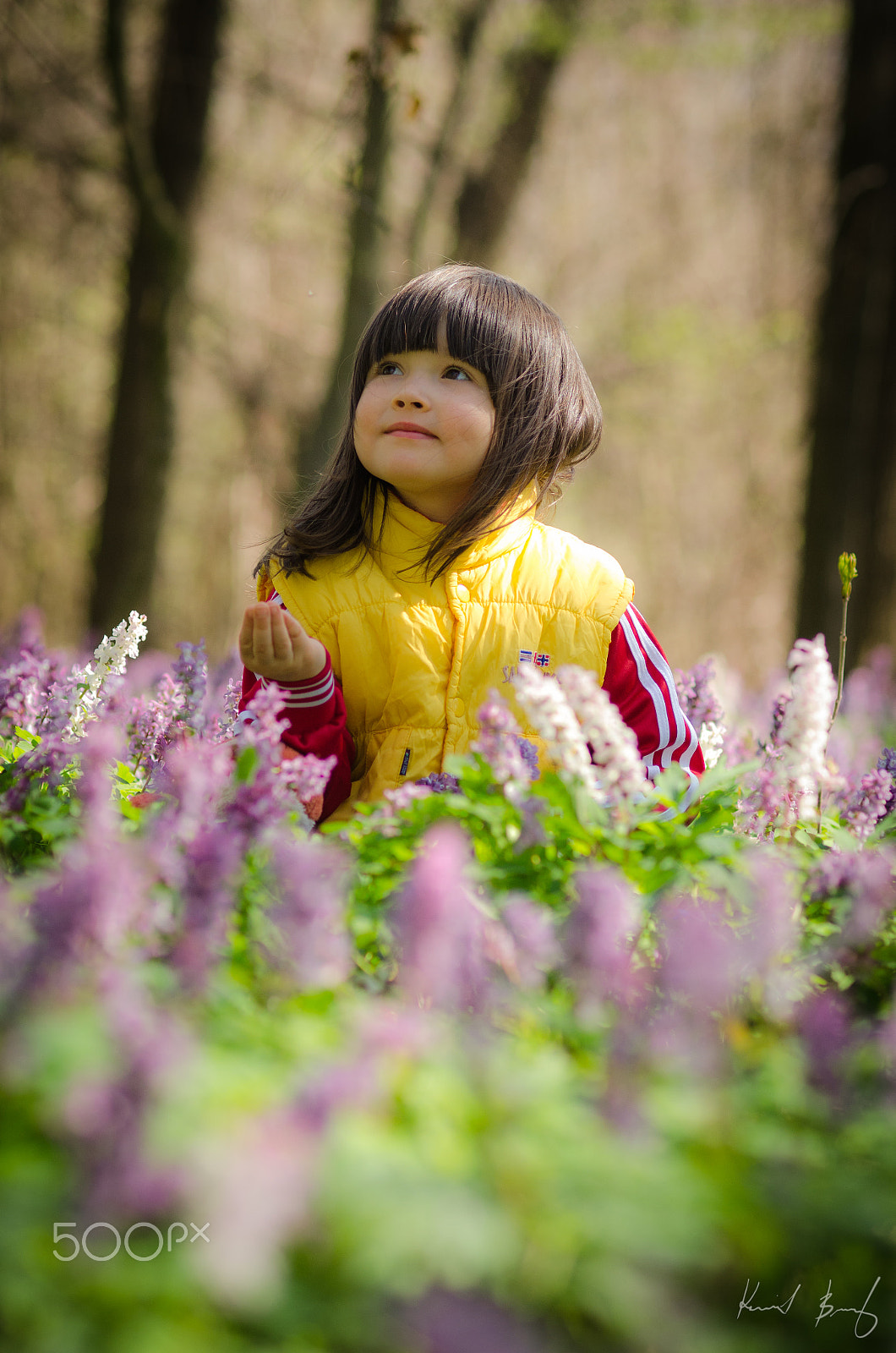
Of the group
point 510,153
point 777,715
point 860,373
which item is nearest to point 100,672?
point 777,715

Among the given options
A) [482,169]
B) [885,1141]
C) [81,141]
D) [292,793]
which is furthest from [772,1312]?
[482,169]

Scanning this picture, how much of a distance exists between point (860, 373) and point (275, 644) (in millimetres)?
5128

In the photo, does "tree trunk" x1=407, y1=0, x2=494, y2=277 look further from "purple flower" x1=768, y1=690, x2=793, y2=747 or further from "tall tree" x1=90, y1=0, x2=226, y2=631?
"purple flower" x1=768, y1=690, x2=793, y2=747

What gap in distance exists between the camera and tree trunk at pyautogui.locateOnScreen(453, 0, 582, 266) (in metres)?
9.98

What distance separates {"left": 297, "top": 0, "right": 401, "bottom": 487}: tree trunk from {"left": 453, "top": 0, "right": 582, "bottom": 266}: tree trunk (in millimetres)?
2843

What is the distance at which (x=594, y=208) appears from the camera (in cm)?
1265

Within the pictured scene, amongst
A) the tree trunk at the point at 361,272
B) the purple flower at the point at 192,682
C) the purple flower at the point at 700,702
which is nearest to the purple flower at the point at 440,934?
the purple flower at the point at 192,682

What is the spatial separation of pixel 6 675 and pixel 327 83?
9.12 m

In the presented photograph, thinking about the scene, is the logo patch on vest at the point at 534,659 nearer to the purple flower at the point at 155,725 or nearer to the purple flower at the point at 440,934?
the purple flower at the point at 155,725

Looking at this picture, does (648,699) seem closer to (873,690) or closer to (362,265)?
(873,690)

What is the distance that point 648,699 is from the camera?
287 centimetres

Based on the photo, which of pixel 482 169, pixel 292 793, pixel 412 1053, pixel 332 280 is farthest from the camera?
pixel 332 280

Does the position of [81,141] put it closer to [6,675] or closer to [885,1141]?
[6,675]
